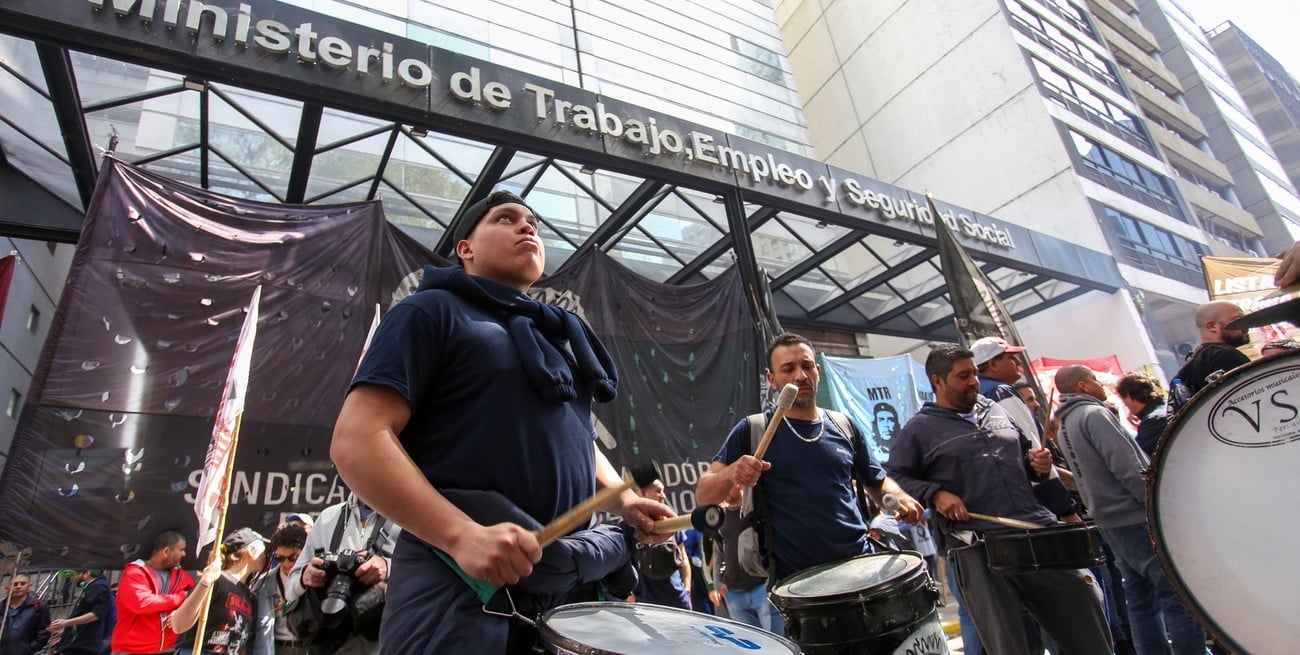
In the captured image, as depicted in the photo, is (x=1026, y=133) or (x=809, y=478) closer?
(x=809, y=478)

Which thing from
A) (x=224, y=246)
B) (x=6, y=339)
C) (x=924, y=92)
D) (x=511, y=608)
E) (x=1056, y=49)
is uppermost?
(x=1056, y=49)

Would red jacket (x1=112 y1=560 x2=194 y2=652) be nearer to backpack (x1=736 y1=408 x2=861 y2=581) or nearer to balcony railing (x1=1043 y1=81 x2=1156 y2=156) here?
backpack (x1=736 y1=408 x2=861 y2=581)

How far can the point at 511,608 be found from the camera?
108cm

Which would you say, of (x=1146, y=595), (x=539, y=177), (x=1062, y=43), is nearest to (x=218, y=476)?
(x=539, y=177)

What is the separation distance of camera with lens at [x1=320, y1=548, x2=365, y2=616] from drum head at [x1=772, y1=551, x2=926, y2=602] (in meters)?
1.94

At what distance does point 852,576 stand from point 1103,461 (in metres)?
2.26

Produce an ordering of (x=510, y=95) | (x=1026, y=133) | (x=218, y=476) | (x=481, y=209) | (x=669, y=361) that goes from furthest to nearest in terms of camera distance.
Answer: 1. (x=1026, y=133)
2. (x=669, y=361)
3. (x=510, y=95)
4. (x=218, y=476)
5. (x=481, y=209)

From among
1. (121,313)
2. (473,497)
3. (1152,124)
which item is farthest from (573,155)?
(1152,124)

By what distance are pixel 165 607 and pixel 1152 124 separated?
30.8 metres

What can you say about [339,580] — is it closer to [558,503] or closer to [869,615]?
[558,503]

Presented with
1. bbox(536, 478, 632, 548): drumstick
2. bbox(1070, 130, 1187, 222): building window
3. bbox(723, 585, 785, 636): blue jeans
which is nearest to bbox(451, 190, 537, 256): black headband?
bbox(536, 478, 632, 548): drumstick

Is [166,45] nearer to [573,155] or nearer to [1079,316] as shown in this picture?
[573,155]

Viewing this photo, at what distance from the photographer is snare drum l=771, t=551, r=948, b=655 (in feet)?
6.32

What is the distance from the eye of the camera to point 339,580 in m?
2.80
